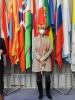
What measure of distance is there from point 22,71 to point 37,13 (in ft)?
3.92

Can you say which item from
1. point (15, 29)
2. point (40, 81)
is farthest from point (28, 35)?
point (40, 81)

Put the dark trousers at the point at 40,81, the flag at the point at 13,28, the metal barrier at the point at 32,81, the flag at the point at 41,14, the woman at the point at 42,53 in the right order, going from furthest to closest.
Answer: the metal barrier at the point at 32,81, the flag at the point at 13,28, the flag at the point at 41,14, the dark trousers at the point at 40,81, the woman at the point at 42,53

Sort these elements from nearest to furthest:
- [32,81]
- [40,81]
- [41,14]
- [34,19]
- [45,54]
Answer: [45,54], [40,81], [41,14], [34,19], [32,81]

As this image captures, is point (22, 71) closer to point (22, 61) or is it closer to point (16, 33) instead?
point (22, 61)

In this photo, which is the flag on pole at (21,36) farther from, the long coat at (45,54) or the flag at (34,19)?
the long coat at (45,54)

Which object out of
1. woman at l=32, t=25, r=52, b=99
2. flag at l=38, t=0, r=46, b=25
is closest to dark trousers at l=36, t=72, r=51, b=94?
woman at l=32, t=25, r=52, b=99

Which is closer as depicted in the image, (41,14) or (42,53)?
(42,53)

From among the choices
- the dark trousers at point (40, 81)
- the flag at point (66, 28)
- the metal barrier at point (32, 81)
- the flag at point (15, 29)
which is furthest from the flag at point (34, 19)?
the metal barrier at point (32, 81)

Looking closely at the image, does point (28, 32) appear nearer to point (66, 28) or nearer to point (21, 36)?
point (21, 36)

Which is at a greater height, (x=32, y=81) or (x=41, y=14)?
(x=41, y=14)

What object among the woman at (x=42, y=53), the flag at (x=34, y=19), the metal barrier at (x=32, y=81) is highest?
the flag at (x=34, y=19)

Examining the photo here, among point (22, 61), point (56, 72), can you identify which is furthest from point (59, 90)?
point (22, 61)

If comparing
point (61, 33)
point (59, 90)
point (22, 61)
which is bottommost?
point (59, 90)

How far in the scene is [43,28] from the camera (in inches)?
264
